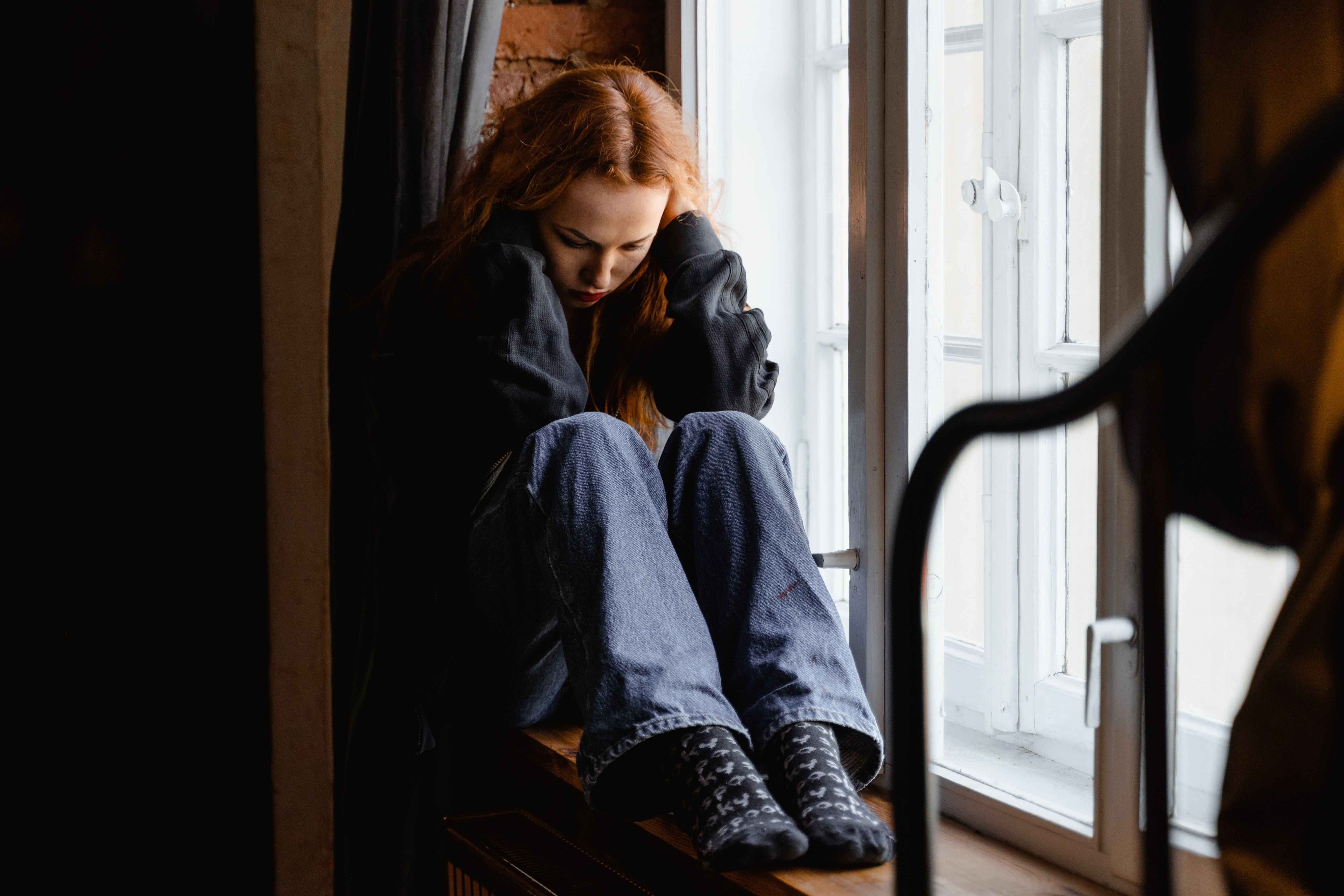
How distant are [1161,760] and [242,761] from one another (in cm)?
160

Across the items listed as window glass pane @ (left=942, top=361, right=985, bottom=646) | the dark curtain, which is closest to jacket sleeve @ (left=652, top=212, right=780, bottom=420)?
window glass pane @ (left=942, top=361, right=985, bottom=646)

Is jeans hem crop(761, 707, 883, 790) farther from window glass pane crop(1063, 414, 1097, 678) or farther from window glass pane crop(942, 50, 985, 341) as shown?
window glass pane crop(942, 50, 985, 341)

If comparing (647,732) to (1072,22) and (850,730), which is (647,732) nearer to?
(850,730)

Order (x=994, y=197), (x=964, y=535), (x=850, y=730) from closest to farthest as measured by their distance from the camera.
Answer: (x=850, y=730)
(x=994, y=197)
(x=964, y=535)

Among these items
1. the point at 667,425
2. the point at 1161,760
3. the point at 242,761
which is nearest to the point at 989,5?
the point at 667,425

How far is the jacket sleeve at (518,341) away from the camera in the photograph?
123 cm

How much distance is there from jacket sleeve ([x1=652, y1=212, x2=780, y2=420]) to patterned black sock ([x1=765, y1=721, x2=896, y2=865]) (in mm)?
427

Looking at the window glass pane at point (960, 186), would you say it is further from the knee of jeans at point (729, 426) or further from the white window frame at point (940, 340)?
the knee of jeans at point (729, 426)

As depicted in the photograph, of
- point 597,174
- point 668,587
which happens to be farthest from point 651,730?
point 597,174

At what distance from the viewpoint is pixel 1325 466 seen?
45cm

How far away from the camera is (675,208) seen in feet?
4.58

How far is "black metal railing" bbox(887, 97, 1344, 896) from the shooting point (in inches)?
12.4

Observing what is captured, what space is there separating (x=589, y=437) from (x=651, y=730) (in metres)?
0.30

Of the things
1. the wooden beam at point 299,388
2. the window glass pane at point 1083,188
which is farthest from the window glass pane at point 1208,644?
the wooden beam at point 299,388
